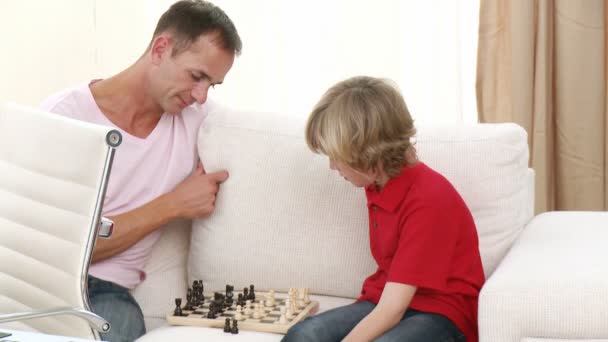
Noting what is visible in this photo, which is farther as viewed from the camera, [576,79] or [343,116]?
[576,79]

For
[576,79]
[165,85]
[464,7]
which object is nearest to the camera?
[165,85]

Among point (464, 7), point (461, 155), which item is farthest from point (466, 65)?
point (461, 155)

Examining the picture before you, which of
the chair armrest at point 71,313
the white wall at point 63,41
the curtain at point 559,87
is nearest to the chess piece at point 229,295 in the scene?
Answer: the chair armrest at point 71,313

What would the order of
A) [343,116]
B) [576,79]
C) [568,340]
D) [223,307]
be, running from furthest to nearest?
[576,79] < [223,307] < [343,116] < [568,340]

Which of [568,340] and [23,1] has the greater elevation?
[23,1]

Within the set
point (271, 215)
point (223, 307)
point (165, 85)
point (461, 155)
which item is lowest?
point (223, 307)

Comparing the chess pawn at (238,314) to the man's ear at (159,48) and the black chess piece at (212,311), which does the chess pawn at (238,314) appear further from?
the man's ear at (159,48)

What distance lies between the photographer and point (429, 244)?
76.0 inches

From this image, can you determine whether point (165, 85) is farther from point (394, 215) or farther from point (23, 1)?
point (23, 1)

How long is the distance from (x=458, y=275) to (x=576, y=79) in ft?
4.92

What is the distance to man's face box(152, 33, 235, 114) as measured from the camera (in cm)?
235

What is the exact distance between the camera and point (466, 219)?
6.61 ft

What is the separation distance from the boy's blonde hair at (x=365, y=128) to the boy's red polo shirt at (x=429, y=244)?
0.06 metres

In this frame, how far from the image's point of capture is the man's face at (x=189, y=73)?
2352 millimetres
